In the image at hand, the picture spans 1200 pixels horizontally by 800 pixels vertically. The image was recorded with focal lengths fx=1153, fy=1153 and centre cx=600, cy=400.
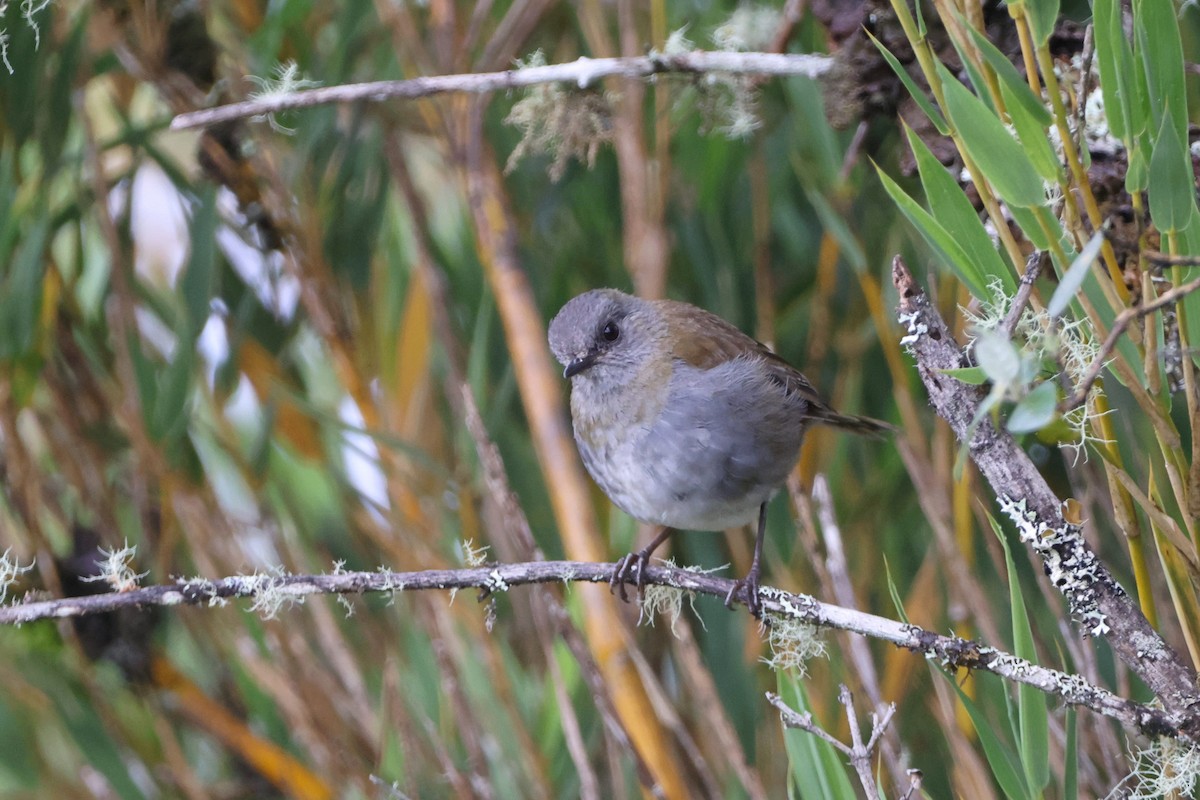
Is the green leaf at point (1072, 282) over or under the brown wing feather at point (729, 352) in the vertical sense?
over

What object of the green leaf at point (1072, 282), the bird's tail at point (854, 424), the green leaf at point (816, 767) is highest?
the green leaf at point (1072, 282)

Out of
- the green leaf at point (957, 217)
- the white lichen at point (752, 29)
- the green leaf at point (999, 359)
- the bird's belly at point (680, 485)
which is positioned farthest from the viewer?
the white lichen at point (752, 29)

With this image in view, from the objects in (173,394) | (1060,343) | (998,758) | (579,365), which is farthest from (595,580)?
(173,394)

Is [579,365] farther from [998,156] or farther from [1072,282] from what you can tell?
[1072,282]

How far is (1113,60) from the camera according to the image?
898 millimetres

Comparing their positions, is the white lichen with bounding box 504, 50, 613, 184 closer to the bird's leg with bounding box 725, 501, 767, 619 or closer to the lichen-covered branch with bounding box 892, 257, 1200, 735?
the bird's leg with bounding box 725, 501, 767, 619

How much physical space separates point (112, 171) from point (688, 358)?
1.28 m

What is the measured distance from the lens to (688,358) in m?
2.00

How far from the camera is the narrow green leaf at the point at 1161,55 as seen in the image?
0.89 metres

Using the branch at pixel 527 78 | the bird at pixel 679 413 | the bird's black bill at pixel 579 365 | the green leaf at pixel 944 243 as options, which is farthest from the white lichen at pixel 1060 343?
the bird's black bill at pixel 579 365

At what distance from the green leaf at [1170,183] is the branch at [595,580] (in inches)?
14.6

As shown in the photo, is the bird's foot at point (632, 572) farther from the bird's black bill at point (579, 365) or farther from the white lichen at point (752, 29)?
the white lichen at point (752, 29)

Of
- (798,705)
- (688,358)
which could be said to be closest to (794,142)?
(688,358)

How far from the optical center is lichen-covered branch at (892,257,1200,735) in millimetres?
893
